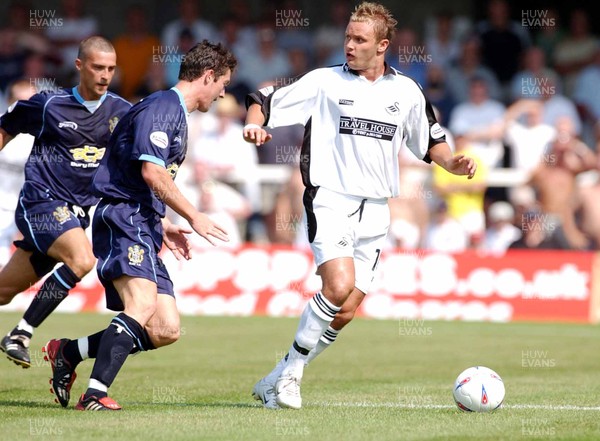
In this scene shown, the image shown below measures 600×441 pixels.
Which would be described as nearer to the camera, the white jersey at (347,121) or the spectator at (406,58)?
the white jersey at (347,121)

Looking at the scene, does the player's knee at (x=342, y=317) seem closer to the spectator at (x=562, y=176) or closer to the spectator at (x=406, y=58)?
the spectator at (x=562, y=176)

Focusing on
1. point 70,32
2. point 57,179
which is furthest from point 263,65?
point 57,179

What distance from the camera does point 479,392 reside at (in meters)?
7.68

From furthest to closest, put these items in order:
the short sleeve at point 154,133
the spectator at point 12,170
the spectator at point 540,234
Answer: the spectator at point 540,234 < the spectator at point 12,170 < the short sleeve at point 154,133

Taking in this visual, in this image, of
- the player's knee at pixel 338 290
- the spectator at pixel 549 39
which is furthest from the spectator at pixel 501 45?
the player's knee at pixel 338 290

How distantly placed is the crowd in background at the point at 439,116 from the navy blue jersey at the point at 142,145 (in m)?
9.17

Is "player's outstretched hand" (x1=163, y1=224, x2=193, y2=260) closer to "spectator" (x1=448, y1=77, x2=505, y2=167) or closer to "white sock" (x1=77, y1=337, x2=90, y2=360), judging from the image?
"white sock" (x1=77, y1=337, x2=90, y2=360)

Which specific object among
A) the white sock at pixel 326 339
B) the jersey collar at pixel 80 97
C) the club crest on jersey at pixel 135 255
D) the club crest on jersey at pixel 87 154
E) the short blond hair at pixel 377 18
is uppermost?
the short blond hair at pixel 377 18

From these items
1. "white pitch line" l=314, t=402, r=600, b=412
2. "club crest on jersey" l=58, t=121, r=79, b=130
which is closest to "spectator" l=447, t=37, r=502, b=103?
"club crest on jersey" l=58, t=121, r=79, b=130

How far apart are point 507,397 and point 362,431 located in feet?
8.16

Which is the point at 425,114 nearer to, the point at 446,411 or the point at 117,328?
the point at 446,411

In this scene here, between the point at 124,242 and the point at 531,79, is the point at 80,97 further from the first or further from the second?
the point at 531,79

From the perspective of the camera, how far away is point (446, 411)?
7.79 meters

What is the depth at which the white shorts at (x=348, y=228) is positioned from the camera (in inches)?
316
